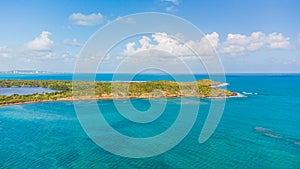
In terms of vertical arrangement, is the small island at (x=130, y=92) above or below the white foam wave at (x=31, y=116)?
above

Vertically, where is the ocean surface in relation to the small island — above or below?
below

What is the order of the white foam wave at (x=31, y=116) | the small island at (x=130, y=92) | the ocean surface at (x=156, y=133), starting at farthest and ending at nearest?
the small island at (x=130, y=92) → the white foam wave at (x=31, y=116) → the ocean surface at (x=156, y=133)

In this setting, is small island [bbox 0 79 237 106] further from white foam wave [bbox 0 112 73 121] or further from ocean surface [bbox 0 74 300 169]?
ocean surface [bbox 0 74 300 169]

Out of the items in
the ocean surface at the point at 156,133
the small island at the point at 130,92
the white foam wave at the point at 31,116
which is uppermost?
the small island at the point at 130,92

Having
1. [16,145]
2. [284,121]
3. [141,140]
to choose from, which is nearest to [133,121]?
[141,140]

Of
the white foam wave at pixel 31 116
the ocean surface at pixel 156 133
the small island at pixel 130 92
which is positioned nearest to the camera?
the ocean surface at pixel 156 133

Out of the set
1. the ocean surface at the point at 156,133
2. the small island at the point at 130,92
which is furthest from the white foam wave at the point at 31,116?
the small island at the point at 130,92

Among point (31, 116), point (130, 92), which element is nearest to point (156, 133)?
point (31, 116)

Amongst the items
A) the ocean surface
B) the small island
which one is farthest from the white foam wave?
the small island

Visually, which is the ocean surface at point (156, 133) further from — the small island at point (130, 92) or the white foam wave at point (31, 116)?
the small island at point (130, 92)

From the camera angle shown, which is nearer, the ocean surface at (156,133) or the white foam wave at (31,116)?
the ocean surface at (156,133)

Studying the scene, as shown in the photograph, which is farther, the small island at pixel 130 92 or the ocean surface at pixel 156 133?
the small island at pixel 130 92
